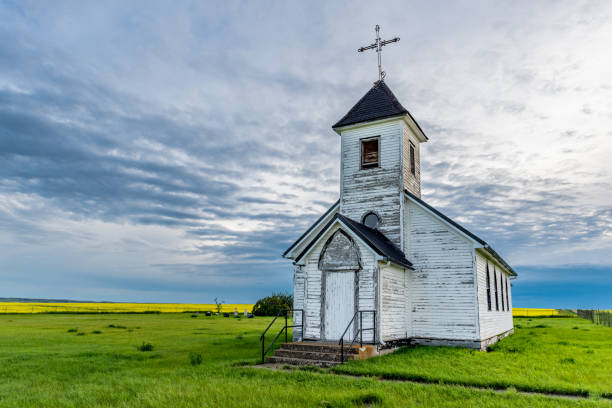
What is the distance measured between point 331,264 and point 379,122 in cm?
740

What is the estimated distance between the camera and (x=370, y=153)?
19.4 metres

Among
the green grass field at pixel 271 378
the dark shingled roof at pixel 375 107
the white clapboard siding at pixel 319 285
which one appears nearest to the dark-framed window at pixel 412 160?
the dark shingled roof at pixel 375 107

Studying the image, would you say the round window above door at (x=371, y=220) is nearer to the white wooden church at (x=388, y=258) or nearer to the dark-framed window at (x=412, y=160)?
the white wooden church at (x=388, y=258)

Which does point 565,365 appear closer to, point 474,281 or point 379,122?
point 474,281

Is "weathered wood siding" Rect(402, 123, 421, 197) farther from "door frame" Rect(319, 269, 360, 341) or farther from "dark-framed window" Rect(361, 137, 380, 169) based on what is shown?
"door frame" Rect(319, 269, 360, 341)

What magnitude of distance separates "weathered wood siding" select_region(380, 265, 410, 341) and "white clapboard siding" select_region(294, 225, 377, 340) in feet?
1.78

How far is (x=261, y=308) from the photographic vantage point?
50.3 meters

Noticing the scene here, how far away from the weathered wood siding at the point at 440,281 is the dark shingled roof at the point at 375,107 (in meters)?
4.50

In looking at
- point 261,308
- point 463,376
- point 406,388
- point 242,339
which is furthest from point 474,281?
point 261,308

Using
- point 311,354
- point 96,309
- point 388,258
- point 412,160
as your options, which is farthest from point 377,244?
point 96,309

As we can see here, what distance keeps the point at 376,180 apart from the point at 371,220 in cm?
177

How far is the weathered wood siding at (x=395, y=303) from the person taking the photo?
48.3ft

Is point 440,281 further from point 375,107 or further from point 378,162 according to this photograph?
point 375,107

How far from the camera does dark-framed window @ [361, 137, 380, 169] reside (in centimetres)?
1895
